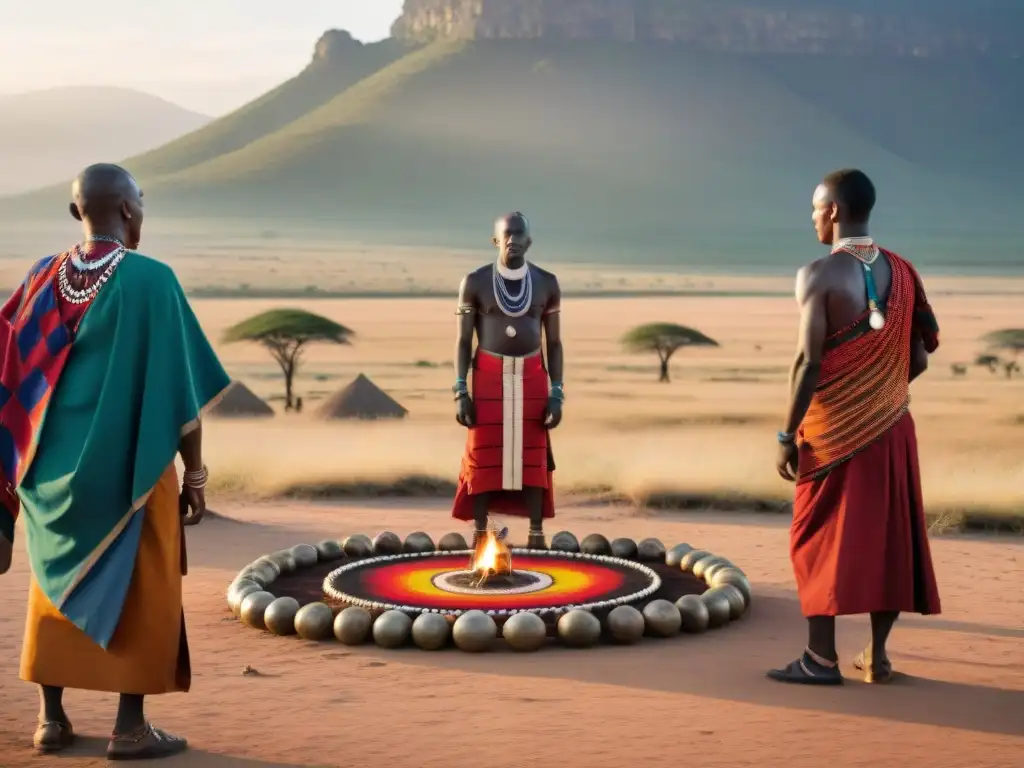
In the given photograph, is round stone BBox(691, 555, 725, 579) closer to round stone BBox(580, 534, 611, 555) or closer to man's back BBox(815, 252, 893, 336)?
round stone BBox(580, 534, 611, 555)

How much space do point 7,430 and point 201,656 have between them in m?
2.14

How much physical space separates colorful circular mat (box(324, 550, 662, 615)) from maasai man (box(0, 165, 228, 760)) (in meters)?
2.38

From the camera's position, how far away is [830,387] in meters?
6.48

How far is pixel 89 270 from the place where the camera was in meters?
5.46

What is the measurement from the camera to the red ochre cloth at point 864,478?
6.45m

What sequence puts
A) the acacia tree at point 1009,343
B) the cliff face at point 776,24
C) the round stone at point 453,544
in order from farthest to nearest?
the cliff face at point 776,24, the acacia tree at point 1009,343, the round stone at point 453,544

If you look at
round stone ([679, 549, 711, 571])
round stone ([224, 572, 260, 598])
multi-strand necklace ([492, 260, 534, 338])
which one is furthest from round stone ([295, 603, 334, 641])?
round stone ([679, 549, 711, 571])

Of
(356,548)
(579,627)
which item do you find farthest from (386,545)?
(579,627)

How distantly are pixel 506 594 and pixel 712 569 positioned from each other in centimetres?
136

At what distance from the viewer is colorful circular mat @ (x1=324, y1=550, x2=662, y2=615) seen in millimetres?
7797

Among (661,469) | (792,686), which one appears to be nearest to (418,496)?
(661,469)

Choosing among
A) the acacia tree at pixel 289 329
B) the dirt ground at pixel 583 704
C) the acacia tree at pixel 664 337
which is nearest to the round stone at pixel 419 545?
the dirt ground at pixel 583 704

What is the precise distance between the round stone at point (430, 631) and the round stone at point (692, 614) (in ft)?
4.15

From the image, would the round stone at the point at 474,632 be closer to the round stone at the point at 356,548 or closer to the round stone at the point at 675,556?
the round stone at the point at 675,556
